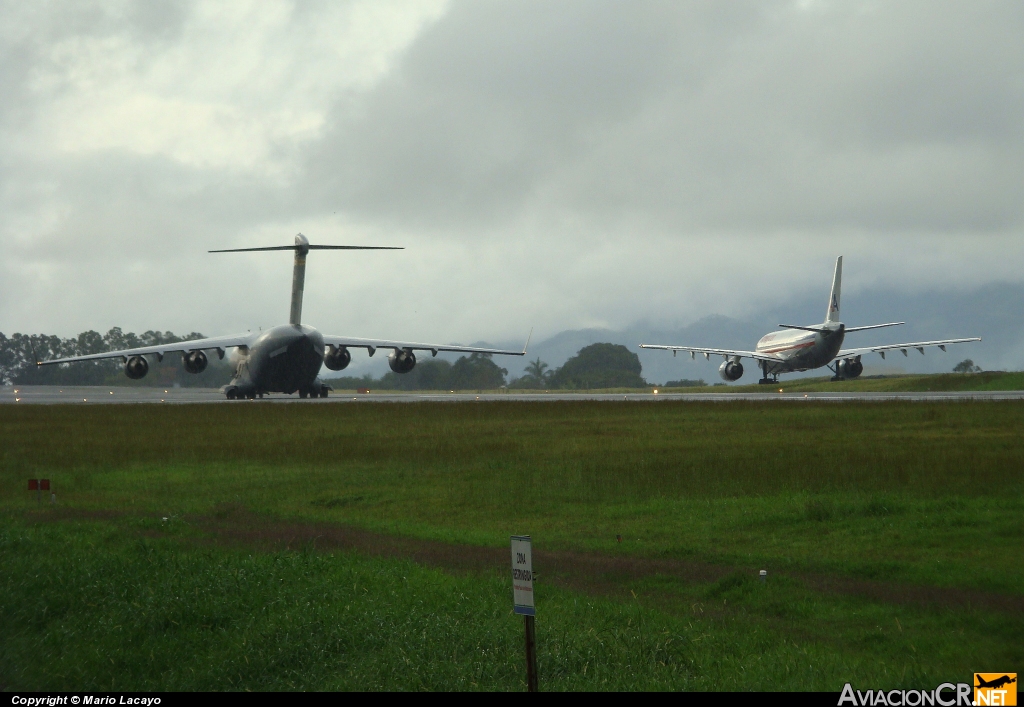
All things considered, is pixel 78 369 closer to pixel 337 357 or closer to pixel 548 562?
pixel 337 357

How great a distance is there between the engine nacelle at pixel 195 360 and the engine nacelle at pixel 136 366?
2.42 meters

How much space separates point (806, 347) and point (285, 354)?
44.6 meters

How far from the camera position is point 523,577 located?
8422 mm

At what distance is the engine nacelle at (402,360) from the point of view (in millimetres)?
66438

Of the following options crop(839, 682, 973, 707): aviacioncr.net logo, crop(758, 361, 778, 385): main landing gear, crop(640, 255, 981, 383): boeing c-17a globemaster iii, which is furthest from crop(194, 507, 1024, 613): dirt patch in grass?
crop(758, 361, 778, 385): main landing gear

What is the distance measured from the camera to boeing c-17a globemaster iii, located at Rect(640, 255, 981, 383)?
81812 millimetres

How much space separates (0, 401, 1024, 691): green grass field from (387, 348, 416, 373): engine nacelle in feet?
119

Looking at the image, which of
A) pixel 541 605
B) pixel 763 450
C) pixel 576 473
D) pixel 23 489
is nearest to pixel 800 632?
pixel 541 605

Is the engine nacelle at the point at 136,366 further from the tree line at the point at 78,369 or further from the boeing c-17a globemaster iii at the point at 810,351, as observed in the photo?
the tree line at the point at 78,369

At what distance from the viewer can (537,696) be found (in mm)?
8773

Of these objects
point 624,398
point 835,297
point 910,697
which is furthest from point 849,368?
point 910,697

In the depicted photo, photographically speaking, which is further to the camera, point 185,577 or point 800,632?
point 185,577

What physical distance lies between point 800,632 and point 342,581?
5848mm

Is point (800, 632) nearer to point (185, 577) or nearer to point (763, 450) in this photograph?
point (185, 577)
